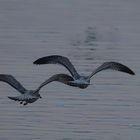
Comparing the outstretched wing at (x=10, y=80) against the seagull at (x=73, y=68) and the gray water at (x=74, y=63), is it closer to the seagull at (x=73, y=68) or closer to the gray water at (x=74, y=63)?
the seagull at (x=73, y=68)

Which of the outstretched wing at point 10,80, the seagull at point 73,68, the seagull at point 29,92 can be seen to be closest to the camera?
the seagull at point 29,92

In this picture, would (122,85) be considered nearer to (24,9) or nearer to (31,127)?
(31,127)

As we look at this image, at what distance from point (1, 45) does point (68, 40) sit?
2.10 metres

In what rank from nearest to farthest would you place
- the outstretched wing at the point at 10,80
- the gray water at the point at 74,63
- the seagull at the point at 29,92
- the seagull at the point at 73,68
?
the seagull at the point at 29,92 → the outstretched wing at the point at 10,80 → the seagull at the point at 73,68 → the gray water at the point at 74,63

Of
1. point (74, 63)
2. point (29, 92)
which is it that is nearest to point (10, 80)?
point (29, 92)

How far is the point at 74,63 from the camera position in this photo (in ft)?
82.4

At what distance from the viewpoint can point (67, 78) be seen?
16.8 metres

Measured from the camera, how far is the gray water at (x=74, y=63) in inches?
756

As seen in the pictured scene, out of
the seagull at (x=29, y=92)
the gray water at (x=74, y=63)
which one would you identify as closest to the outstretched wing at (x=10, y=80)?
the seagull at (x=29, y=92)

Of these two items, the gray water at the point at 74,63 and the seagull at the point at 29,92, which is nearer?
the seagull at the point at 29,92

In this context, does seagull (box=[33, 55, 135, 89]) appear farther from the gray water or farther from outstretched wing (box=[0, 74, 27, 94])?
the gray water

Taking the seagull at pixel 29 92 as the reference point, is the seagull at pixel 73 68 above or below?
above

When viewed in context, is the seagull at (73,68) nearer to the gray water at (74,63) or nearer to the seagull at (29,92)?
the seagull at (29,92)

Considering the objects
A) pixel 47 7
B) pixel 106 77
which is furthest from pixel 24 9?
pixel 106 77
